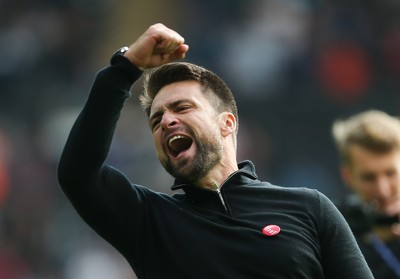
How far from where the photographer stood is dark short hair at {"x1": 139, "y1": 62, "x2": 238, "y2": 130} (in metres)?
3.76

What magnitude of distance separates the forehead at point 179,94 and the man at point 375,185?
1.45 meters

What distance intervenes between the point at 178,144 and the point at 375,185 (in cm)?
177

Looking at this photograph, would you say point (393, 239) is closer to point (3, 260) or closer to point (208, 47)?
point (3, 260)

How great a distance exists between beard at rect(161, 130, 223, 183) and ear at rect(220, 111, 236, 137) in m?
0.15

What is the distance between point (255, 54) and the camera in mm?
11289

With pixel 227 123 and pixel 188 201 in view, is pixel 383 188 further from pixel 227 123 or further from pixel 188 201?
pixel 188 201

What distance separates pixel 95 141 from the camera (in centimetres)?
333

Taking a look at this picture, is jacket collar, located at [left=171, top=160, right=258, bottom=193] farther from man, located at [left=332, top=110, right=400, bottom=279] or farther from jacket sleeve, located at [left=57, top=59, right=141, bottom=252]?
man, located at [left=332, top=110, right=400, bottom=279]

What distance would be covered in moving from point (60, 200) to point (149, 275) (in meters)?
6.96

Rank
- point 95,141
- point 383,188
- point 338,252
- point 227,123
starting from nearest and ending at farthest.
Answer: point 95,141 → point 338,252 → point 227,123 → point 383,188

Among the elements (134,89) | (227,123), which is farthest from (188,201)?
(134,89)

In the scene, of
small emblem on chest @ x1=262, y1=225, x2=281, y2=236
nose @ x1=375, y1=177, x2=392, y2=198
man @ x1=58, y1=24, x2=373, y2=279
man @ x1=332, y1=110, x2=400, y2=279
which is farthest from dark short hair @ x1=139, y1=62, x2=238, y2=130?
nose @ x1=375, y1=177, x2=392, y2=198

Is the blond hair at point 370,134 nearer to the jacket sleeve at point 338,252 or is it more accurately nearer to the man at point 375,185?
the man at point 375,185

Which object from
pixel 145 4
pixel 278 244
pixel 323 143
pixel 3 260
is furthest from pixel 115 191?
pixel 145 4
